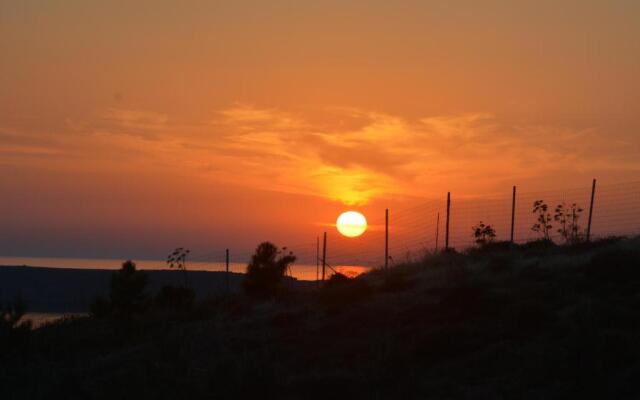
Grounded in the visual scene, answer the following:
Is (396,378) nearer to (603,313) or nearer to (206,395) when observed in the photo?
(206,395)

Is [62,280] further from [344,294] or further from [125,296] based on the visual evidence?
[344,294]

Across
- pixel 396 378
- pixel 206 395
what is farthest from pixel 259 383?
pixel 396 378

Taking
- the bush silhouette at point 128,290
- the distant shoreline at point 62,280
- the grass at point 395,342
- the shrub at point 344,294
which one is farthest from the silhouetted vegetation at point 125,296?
the distant shoreline at point 62,280

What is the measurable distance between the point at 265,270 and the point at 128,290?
6.68 metres

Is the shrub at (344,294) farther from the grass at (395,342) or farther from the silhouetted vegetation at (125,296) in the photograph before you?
the silhouetted vegetation at (125,296)

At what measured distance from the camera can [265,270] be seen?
135ft

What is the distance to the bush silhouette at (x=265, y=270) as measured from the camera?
40.8 meters

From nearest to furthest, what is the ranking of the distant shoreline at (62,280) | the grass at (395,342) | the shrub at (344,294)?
the grass at (395,342) < the shrub at (344,294) < the distant shoreline at (62,280)

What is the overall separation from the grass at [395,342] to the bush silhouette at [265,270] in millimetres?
7167

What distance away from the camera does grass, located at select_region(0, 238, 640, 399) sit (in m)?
17.7

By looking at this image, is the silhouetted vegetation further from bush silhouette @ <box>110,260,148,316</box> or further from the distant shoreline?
the distant shoreline

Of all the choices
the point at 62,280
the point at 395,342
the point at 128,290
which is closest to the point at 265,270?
the point at 128,290

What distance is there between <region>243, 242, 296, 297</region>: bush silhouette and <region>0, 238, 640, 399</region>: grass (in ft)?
23.5

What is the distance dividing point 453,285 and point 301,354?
7.40 meters
